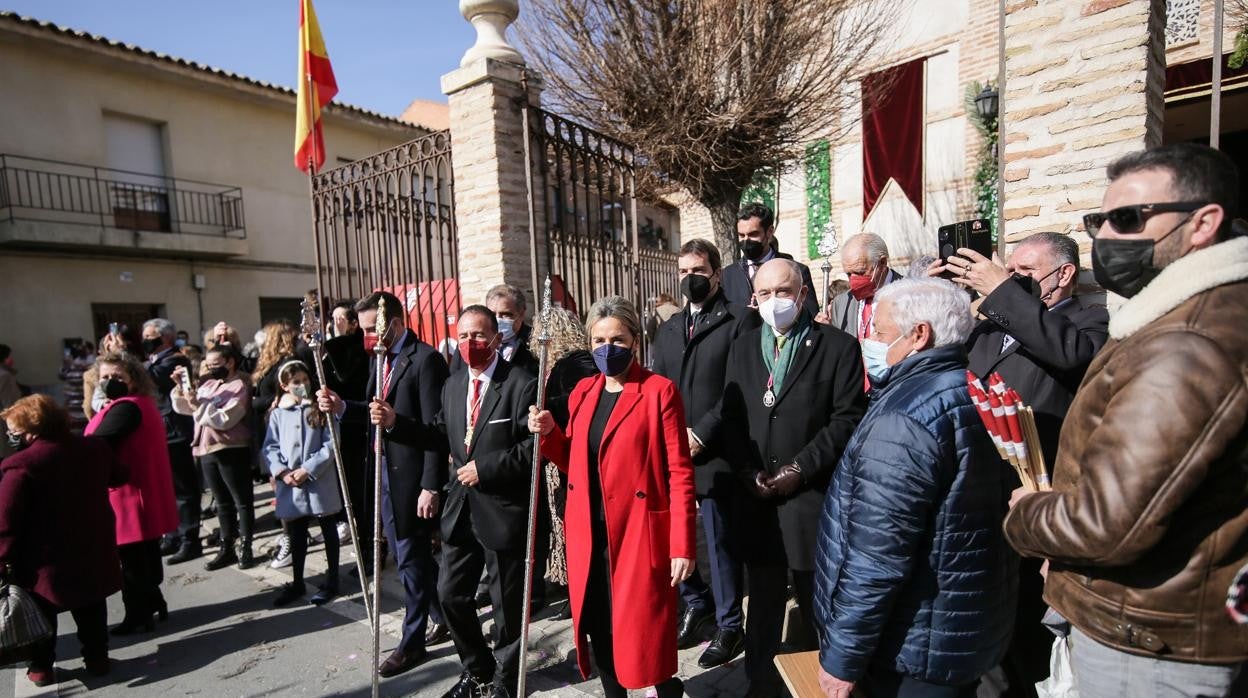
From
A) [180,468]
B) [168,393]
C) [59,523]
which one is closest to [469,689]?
[59,523]

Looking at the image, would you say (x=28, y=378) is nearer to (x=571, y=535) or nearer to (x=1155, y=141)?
(x=571, y=535)

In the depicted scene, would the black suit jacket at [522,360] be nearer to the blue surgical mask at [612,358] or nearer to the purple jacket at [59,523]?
the blue surgical mask at [612,358]

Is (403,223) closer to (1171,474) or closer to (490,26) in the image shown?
(490,26)

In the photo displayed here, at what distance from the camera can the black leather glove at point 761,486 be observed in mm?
2906

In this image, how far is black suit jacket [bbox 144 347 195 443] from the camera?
6.32 meters

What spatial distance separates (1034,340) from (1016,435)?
33.3 inches

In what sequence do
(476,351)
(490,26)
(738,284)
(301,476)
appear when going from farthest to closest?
(490,26)
(301,476)
(738,284)
(476,351)

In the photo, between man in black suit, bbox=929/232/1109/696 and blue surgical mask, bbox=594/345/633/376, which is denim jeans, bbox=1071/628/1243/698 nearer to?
man in black suit, bbox=929/232/1109/696

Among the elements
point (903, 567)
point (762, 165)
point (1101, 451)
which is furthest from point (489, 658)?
point (762, 165)

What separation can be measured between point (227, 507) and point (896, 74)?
11.3 meters

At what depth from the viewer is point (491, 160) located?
5707 mm

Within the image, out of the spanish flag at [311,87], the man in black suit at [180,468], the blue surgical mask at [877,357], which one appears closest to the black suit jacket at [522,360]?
the blue surgical mask at [877,357]

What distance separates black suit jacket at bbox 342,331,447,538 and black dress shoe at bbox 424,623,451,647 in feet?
2.31

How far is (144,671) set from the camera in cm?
400
